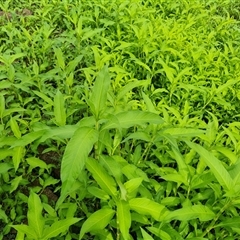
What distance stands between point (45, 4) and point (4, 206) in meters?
2.38

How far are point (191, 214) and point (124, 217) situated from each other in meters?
0.29

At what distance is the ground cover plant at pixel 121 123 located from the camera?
1536 millimetres

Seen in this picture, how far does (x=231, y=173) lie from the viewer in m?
1.57

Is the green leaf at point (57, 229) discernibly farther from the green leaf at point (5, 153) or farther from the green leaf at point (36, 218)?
the green leaf at point (5, 153)

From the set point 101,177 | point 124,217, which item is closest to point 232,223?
point 124,217

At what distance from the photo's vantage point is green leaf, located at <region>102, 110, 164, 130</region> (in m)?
1.54

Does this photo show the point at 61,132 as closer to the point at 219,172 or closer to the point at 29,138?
the point at 29,138

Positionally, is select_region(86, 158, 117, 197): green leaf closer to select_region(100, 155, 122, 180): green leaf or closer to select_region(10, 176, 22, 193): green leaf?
select_region(100, 155, 122, 180): green leaf

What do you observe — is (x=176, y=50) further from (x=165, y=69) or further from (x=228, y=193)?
(x=228, y=193)

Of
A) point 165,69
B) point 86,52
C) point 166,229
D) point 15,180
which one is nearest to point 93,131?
point 166,229

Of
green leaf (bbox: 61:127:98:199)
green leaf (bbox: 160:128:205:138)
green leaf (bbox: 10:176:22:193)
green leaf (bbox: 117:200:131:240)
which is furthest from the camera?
green leaf (bbox: 10:176:22:193)

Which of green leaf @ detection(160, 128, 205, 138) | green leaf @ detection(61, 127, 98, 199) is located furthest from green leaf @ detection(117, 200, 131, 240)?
green leaf @ detection(160, 128, 205, 138)

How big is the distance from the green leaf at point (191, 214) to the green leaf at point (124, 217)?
0.17 meters

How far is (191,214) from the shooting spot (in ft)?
4.98
